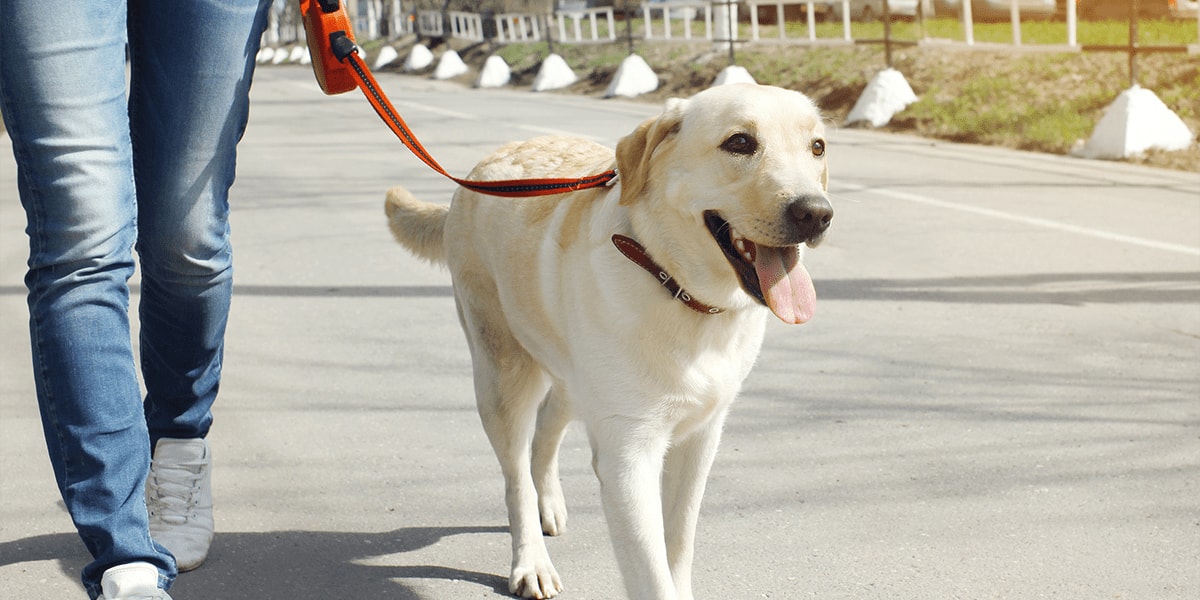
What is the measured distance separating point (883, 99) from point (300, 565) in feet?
37.3

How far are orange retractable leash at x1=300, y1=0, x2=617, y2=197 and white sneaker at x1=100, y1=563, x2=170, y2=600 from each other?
1.15 metres

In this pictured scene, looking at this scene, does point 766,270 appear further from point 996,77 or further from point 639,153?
point 996,77

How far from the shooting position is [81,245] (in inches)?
98.3

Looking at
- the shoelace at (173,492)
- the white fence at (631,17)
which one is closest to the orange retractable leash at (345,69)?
the shoelace at (173,492)

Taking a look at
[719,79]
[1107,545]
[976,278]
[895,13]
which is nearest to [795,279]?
[1107,545]

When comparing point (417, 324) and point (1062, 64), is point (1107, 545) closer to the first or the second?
point (417, 324)

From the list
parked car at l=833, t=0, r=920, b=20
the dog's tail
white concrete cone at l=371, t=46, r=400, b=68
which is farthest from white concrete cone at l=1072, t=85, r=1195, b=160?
white concrete cone at l=371, t=46, r=400, b=68

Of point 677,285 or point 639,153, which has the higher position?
point 639,153

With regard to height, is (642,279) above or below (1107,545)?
above

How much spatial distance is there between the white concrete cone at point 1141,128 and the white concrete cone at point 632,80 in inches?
365

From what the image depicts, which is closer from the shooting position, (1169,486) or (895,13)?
(1169,486)

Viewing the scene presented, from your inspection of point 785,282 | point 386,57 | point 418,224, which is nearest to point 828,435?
point 418,224

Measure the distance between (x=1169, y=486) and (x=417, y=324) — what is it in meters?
3.34

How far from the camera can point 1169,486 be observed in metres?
3.74
